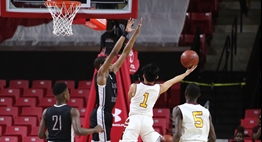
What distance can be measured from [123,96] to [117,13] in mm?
1569

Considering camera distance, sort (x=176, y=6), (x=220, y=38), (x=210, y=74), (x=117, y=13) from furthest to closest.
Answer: (x=220, y=38) < (x=210, y=74) < (x=176, y=6) < (x=117, y=13)

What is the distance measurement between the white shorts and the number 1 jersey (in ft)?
4.45

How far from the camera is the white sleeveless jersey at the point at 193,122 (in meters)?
7.59

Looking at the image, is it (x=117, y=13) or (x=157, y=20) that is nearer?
(x=117, y=13)

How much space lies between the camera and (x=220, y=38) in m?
16.8

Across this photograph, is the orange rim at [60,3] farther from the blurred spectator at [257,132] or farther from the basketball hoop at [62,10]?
the blurred spectator at [257,132]

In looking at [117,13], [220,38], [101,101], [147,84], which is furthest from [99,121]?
[220,38]

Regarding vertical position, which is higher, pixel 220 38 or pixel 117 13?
pixel 117 13

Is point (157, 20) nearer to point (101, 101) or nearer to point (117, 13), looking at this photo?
point (117, 13)

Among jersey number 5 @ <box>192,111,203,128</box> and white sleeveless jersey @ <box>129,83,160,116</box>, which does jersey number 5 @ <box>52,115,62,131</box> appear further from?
white sleeveless jersey @ <box>129,83,160,116</box>

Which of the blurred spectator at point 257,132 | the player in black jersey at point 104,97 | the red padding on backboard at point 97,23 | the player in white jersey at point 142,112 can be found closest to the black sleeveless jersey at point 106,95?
the player in black jersey at point 104,97

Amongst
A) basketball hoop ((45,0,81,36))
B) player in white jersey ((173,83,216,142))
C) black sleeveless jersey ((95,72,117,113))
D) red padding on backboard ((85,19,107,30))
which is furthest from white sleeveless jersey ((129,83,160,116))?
red padding on backboard ((85,19,107,30))

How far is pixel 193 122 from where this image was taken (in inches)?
299

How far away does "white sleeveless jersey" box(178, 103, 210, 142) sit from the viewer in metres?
7.59
